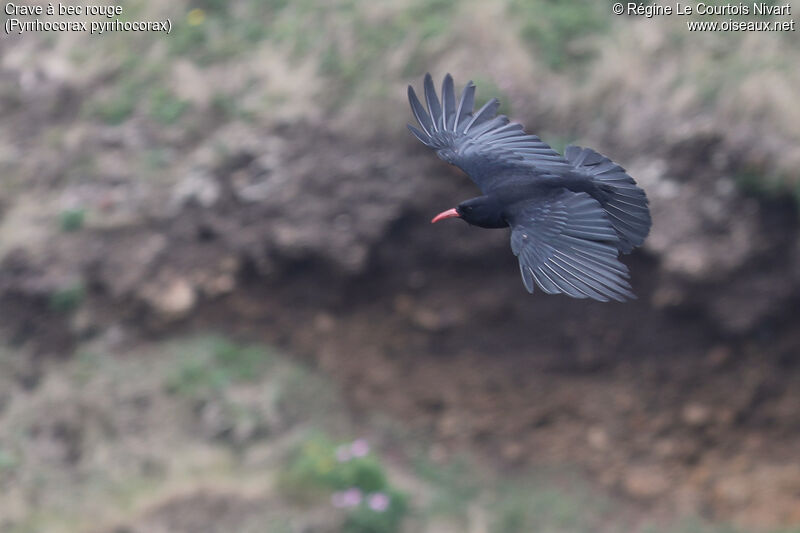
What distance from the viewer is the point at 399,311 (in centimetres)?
763

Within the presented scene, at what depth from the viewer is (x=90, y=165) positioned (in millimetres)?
8367

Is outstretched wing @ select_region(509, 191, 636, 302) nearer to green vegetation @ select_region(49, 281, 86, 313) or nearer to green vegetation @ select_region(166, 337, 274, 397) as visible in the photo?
green vegetation @ select_region(166, 337, 274, 397)

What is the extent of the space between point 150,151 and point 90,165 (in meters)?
0.52

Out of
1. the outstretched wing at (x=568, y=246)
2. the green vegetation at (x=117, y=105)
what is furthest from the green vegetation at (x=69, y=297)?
the outstretched wing at (x=568, y=246)

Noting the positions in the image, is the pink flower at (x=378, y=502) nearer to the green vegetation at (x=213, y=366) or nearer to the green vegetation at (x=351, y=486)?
the green vegetation at (x=351, y=486)

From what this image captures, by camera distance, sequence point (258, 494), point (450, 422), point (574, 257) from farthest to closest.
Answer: point (450, 422) → point (258, 494) → point (574, 257)

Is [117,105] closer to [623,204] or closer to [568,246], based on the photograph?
[623,204]

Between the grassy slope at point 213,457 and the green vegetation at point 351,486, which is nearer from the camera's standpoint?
the green vegetation at point 351,486

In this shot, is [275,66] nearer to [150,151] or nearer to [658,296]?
[150,151]

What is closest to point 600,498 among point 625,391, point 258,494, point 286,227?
point 625,391

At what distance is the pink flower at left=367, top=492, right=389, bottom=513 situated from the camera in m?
6.64

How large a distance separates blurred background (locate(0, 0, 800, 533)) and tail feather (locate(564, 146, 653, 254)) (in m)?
2.58

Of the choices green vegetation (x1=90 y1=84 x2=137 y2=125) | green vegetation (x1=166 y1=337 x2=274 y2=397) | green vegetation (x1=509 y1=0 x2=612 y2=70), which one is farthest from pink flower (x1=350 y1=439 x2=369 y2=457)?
green vegetation (x1=90 y1=84 x2=137 y2=125)

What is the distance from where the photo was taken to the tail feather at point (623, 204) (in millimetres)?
4484
